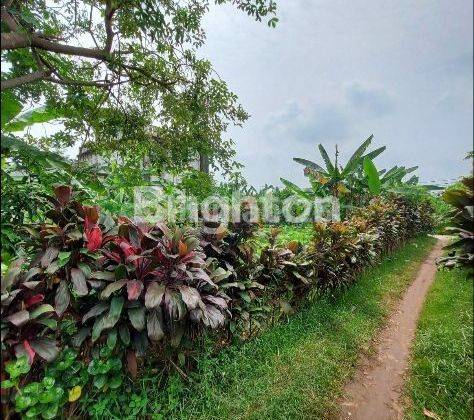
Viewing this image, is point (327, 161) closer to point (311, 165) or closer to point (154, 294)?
point (311, 165)

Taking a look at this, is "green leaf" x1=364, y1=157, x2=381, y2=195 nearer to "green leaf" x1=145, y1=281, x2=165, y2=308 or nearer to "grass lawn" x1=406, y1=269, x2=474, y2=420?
"grass lawn" x1=406, y1=269, x2=474, y2=420

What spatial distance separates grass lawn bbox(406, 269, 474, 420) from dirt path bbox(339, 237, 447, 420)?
103 mm

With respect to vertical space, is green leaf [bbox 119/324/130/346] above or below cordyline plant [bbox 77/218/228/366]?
below

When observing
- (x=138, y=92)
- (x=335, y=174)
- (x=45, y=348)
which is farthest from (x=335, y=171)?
(x=45, y=348)

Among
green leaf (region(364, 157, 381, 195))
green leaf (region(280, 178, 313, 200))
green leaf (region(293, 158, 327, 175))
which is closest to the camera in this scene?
green leaf (region(364, 157, 381, 195))

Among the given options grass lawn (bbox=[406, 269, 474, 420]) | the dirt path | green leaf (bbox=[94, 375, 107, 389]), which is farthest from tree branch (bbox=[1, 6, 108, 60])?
grass lawn (bbox=[406, 269, 474, 420])

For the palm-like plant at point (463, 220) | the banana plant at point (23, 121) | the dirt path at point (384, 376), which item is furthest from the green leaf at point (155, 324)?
the palm-like plant at point (463, 220)

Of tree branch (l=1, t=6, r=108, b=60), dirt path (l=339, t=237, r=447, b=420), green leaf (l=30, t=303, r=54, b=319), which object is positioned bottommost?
dirt path (l=339, t=237, r=447, b=420)

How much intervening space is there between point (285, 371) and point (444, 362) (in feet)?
4.90

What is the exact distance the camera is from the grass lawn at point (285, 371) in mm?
2389

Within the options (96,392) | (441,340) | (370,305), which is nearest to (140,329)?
(96,392)

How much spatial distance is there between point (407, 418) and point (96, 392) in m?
2.37

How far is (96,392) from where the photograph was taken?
7.31 ft

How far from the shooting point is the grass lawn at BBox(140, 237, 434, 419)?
239cm
